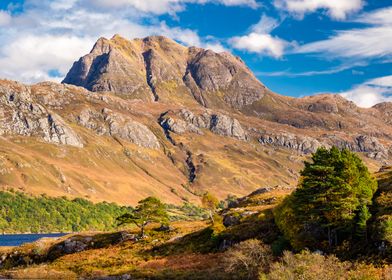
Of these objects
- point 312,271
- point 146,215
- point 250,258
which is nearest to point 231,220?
point 146,215

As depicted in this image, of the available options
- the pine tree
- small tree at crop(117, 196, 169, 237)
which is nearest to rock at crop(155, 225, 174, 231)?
small tree at crop(117, 196, 169, 237)

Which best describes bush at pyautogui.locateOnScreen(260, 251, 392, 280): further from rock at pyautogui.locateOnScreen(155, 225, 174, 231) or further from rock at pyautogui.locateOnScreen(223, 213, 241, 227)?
rock at pyautogui.locateOnScreen(155, 225, 174, 231)

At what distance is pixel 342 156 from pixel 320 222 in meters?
12.9

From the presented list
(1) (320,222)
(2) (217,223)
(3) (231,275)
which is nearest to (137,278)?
(3) (231,275)

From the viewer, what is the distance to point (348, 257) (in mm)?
72750

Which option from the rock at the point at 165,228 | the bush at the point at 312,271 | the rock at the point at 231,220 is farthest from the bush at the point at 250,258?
the rock at the point at 165,228

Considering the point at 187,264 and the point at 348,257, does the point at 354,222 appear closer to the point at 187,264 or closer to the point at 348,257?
the point at 348,257

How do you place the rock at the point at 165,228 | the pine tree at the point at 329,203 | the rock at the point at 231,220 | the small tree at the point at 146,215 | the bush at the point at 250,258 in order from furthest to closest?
the rock at the point at 165,228, the small tree at the point at 146,215, the rock at the point at 231,220, the pine tree at the point at 329,203, the bush at the point at 250,258

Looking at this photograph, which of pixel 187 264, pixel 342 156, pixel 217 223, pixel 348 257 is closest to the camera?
pixel 348 257

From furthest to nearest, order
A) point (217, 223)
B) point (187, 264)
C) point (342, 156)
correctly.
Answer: point (217, 223), point (187, 264), point (342, 156)

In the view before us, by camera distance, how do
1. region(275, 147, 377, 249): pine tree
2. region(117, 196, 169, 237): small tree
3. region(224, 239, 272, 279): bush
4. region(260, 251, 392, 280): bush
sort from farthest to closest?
1. region(117, 196, 169, 237): small tree
2. region(275, 147, 377, 249): pine tree
3. region(224, 239, 272, 279): bush
4. region(260, 251, 392, 280): bush

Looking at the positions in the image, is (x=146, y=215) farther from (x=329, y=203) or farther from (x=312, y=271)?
(x=312, y=271)

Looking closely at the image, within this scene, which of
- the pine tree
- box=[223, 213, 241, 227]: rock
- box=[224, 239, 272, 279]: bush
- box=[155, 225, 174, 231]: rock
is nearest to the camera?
box=[224, 239, 272, 279]: bush

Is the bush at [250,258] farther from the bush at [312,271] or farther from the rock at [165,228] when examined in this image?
the rock at [165,228]
